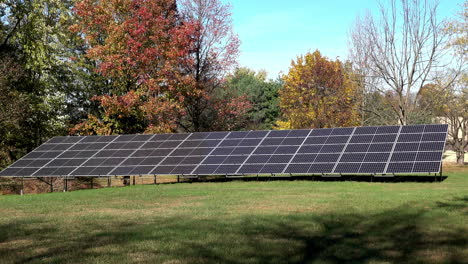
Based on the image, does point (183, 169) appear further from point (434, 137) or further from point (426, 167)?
point (434, 137)

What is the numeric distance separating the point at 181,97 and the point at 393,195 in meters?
22.8

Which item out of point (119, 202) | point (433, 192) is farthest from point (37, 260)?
point (433, 192)

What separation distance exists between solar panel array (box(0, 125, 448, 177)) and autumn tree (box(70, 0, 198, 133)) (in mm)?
6035

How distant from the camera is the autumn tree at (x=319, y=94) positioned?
54188 millimetres

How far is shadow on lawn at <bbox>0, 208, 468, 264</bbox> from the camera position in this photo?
33.3 feet

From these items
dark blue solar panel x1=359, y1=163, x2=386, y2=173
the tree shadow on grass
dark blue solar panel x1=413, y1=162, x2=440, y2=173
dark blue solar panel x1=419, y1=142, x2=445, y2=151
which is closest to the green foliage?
dark blue solar panel x1=419, y1=142, x2=445, y2=151

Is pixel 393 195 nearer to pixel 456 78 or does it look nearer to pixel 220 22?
pixel 220 22

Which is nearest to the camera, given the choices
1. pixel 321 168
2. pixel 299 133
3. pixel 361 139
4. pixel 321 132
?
pixel 321 168

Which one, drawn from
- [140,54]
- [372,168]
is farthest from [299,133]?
[140,54]

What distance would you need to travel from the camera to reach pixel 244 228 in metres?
13.4

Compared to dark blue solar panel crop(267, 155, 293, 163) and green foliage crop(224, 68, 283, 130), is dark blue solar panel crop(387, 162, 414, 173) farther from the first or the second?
green foliage crop(224, 68, 283, 130)

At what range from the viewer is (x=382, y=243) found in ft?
37.3

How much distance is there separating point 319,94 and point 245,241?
47.5 metres

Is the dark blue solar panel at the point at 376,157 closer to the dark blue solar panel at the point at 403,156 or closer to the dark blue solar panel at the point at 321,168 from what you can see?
the dark blue solar panel at the point at 403,156
